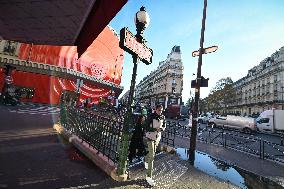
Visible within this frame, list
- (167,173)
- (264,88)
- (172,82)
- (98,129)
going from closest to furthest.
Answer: (167,173)
(98,129)
(264,88)
(172,82)

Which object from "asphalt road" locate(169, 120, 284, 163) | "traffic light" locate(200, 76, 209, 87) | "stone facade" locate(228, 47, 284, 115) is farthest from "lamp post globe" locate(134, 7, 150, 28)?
"stone facade" locate(228, 47, 284, 115)

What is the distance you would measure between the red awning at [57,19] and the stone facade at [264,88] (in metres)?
53.6

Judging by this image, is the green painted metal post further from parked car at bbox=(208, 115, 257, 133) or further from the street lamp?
parked car at bbox=(208, 115, 257, 133)

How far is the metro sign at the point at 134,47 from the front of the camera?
4.39m

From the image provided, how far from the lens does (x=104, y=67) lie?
38781 millimetres

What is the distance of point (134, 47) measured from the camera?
15.7 feet

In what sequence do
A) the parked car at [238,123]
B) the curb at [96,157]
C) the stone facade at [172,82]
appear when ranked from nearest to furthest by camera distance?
the curb at [96,157], the parked car at [238,123], the stone facade at [172,82]

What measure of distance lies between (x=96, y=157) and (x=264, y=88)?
70.4 m

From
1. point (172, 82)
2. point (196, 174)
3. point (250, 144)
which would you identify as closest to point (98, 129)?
point (196, 174)

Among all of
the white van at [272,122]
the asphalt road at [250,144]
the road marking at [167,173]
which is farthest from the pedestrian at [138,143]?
the white van at [272,122]

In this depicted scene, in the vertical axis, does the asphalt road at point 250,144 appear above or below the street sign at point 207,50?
below

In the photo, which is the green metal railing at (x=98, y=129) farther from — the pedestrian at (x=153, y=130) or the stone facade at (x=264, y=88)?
the stone facade at (x=264, y=88)

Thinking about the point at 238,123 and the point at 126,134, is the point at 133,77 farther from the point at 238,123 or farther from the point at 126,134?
the point at 238,123

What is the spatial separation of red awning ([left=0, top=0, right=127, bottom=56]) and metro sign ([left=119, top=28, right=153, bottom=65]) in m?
0.62
